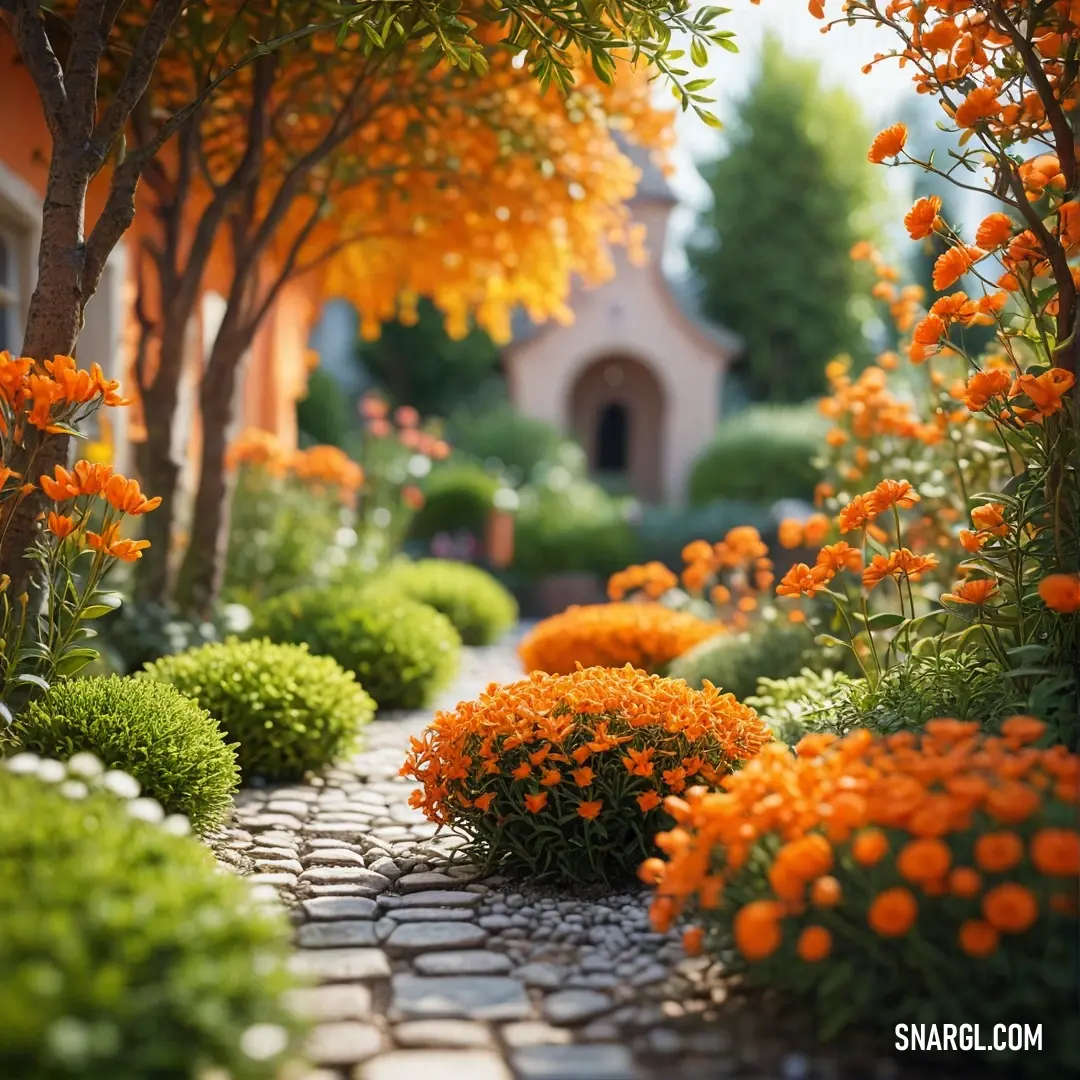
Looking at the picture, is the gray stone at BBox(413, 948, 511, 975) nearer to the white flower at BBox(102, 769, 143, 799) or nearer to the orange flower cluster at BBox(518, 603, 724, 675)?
the white flower at BBox(102, 769, 143, 799)

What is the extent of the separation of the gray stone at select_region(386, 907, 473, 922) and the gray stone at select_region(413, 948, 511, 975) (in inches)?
10.0

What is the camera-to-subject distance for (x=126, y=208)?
396cm

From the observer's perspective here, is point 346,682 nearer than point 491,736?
No

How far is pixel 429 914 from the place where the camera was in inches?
131

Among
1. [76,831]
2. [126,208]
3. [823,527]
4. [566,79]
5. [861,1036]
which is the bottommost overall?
[861,1036]

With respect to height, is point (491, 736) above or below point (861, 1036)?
above

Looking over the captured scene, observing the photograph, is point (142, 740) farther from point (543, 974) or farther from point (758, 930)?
point (758, 930)

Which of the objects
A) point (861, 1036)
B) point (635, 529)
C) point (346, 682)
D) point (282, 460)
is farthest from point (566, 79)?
point (635, 529)

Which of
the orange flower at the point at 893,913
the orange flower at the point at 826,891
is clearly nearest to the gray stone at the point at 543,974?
the orange flower at the point at 826,891

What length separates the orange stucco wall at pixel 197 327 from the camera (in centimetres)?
682

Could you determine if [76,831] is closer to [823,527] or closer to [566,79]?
[566,79]

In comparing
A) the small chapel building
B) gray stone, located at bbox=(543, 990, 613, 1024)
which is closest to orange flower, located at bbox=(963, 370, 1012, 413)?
gray stone, located at bbox=(543, 990, 613, 1024)

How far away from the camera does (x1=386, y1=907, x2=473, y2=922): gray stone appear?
130 inches

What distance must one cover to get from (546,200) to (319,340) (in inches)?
702
